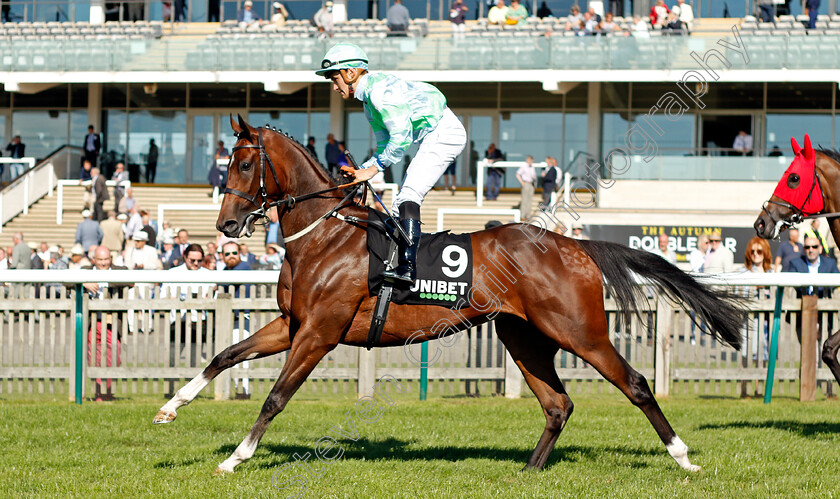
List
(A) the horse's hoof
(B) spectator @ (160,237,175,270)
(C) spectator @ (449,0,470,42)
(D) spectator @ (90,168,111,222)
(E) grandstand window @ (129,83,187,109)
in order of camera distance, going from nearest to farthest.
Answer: (A) the horse's hoof
(B) spectator @ (160,237,175,270)
(D) spectator @ (90,168,111,222)
(C) spectator @ (449,0,470,42)
(E) grandstand window @ (129,83,187,109)

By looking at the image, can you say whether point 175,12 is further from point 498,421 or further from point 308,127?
point 498,421

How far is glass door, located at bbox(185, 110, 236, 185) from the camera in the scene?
957 inches

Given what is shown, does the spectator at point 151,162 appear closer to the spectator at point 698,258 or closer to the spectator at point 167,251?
the spectator at point 167,251

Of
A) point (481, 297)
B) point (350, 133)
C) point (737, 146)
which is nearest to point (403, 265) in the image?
point (481, 297)

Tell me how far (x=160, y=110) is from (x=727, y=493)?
2217 cm

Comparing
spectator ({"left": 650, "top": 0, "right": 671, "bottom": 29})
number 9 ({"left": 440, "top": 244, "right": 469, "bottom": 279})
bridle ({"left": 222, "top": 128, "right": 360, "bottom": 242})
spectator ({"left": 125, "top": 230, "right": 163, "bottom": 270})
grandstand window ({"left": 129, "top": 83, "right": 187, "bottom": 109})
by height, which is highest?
spectator ({"left": 650, "top": 0, "right": 671, "bottom": 29})

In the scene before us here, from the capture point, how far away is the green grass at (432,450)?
4.98 m

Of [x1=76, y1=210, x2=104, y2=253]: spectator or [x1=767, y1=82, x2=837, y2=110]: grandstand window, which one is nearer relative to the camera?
[x1=76, y1=210, x2=104, y2=253]: spectator

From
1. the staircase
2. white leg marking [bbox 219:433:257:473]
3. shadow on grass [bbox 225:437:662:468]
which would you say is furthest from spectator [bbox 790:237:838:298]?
the staircase

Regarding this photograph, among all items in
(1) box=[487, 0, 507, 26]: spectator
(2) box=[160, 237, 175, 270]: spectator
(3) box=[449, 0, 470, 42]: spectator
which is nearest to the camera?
(2) box=[160, 237, 175, 270]: spectator

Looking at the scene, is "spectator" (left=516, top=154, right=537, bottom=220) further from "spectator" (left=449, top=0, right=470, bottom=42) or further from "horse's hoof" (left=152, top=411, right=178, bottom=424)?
"horse's hoof" (left=152, top=411, right=178, bottom=424)

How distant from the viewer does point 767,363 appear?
8805 mm

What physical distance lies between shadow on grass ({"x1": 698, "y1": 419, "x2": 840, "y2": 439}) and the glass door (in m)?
19.0

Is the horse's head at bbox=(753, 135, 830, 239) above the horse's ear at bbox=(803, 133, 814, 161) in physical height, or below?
below
